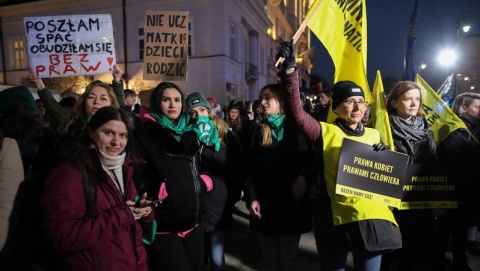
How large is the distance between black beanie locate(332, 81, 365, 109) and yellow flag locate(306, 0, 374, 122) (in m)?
0.73

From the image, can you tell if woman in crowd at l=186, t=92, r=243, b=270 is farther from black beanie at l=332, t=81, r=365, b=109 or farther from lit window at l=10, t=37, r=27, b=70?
lit window at l=10, t=37, r=27, b=70

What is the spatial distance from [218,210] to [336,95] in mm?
1484

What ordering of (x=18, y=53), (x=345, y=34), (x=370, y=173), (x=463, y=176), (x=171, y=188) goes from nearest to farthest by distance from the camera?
(x=370, y=173), (x=171, y=188), (x=463, y=176), (x=345, y=34), (x=18, y=53)

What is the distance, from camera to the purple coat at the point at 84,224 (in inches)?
65.6

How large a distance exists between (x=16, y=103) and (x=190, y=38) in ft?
64.6

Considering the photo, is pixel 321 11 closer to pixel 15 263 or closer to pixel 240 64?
pixel 15 263

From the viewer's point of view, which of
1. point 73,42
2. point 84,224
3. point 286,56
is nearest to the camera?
point 84,224

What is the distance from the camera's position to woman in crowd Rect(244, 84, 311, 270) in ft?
9.21

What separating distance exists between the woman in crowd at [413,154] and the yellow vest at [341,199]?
572mm

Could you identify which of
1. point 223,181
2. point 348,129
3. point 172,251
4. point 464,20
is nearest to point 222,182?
point 223,181

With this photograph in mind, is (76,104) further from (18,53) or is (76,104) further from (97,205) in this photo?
(18,53)

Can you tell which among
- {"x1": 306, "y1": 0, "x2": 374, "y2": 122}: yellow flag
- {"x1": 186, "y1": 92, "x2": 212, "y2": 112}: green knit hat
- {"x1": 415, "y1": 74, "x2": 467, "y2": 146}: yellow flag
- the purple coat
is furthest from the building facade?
the purple coat

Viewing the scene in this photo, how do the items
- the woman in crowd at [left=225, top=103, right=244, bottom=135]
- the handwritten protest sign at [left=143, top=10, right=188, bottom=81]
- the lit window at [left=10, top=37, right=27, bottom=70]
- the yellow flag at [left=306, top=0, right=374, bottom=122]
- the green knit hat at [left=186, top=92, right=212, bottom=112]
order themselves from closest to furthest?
the yellow flag at [left=306, top=0, right=374, bottom=122] < the green knit hat at [left=186, top=92, right=212, bottom=112] < the handwritten protest sign at [left=143, top=10, right=188, bottom=81] < the woman in crowd at [left=225, top=103, right=244, bottom=135] < the lit window at [left=10, top=37, right=27, bottom=70]

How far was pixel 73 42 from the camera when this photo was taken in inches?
200
